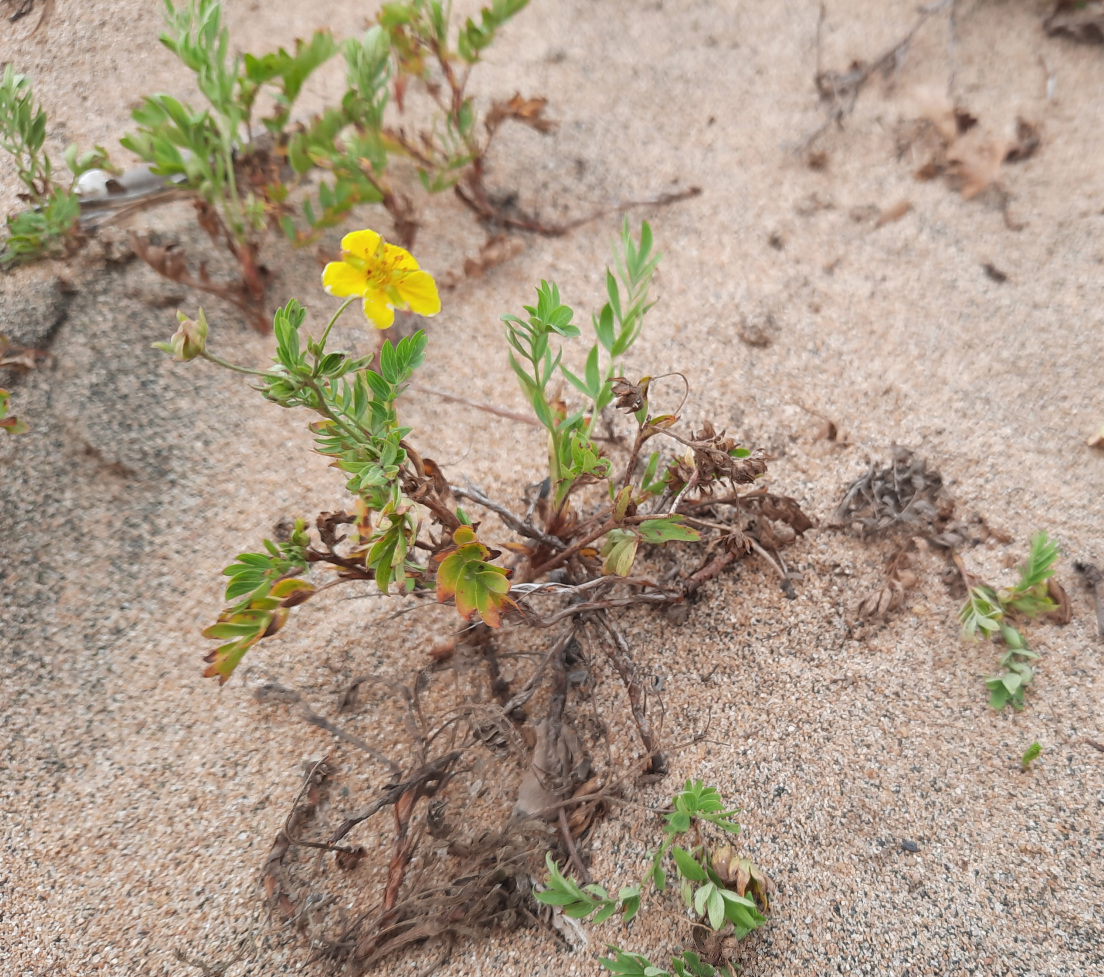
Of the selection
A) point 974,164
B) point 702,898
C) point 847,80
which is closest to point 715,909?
point 702,898

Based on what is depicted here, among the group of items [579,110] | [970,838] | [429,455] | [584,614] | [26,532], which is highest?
[579,110]

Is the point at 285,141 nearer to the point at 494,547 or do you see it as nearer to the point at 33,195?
the point at 33,195

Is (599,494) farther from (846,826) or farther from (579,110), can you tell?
(579,110)

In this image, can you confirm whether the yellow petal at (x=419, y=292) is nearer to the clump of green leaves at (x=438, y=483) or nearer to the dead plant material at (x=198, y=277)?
the clump of green leaves at (x=438, y=483)

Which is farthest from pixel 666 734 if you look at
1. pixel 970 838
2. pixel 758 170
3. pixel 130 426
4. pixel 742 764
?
pixel 758 170

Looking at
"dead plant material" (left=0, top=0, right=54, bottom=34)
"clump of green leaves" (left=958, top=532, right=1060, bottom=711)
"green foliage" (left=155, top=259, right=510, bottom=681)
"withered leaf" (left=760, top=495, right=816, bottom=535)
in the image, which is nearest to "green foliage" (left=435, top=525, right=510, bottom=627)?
"green foliage" (left=155, top=259, right=510, bottom=681)

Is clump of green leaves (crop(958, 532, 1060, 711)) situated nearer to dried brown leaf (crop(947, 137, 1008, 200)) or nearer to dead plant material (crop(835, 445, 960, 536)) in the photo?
dead plant material (crop(835, 445, 960, 536))

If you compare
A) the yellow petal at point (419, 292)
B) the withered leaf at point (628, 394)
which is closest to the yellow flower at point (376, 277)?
the yellow petal at point (419, 292)
